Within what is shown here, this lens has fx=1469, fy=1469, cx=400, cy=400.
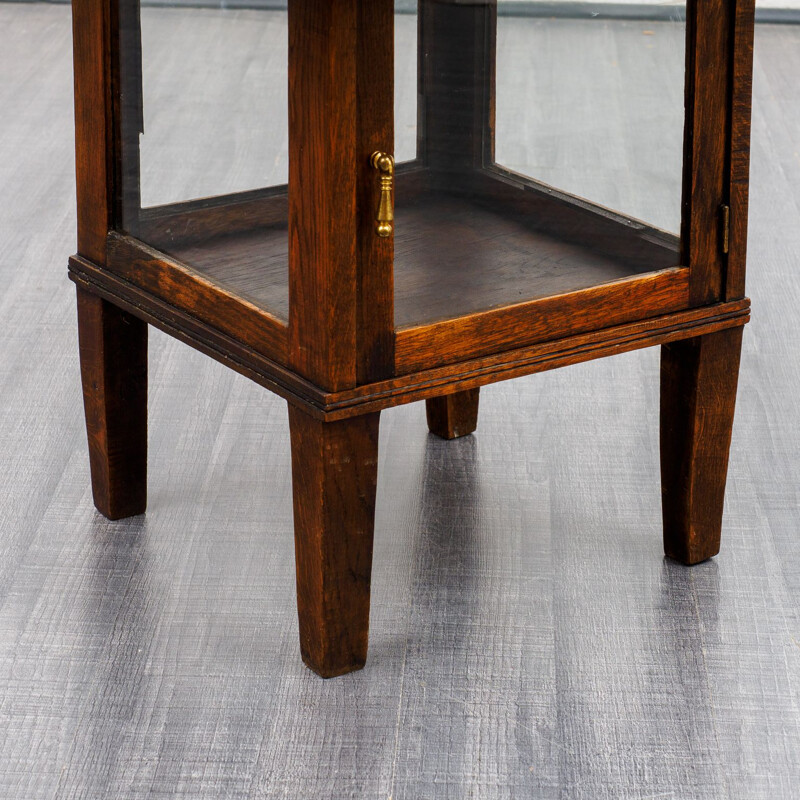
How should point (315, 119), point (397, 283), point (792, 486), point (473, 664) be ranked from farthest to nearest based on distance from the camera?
1. point (792, 486)
2. point (473, 664)
3. point (397, 283)
4. point (315, 119)

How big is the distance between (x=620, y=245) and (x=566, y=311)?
94 mm

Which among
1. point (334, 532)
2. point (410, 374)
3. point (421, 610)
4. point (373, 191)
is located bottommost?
point (421, 610)

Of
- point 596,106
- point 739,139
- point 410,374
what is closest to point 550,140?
point 596,106

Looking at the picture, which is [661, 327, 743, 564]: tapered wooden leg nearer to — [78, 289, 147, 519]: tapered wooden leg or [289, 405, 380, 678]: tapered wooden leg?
[289, 405, 380, 678]: tapered wooden leg

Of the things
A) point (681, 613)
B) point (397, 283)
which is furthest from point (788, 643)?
point (397, 283)

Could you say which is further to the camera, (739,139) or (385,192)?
(739,139)

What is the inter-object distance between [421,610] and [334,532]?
0.21m

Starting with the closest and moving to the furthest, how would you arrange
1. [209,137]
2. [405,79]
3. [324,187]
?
[324,187]
[405,79]
[209,137]

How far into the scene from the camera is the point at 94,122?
1.32 metres

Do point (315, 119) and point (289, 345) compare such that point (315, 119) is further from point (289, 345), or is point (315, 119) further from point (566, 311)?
point (566, 311)

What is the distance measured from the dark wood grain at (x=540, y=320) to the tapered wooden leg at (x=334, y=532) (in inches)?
2.7

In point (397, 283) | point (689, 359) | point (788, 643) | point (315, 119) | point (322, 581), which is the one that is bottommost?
point (788, 643)

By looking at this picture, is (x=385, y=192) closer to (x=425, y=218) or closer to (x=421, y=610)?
(x=425, y=218)

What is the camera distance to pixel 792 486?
1589mm
